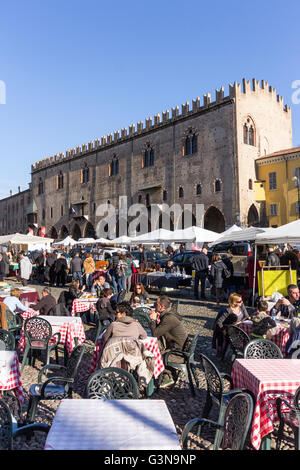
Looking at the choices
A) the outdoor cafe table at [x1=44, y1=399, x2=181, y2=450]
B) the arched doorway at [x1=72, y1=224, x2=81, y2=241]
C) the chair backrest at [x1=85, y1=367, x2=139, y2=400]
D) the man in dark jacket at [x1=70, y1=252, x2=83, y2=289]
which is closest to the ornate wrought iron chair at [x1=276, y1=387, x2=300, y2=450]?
the outdoor cafe table at [x1=44, y1=399, x2=181, y2=450]

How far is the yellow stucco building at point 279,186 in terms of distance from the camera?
26.7 metres

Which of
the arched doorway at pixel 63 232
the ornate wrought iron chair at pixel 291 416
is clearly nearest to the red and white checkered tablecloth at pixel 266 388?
the ornate wrought iron chair at pixel 291 416

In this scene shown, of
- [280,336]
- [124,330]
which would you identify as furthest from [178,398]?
[280,336]

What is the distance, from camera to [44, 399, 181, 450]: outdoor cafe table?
2.36 meters

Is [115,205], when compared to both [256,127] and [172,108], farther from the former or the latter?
[256,127]

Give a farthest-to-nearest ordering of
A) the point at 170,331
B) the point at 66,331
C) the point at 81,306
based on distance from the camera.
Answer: the point at 81,306
the point at 66,331
the point at 170,331

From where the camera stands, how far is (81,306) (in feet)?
27.3

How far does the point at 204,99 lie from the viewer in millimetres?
30391

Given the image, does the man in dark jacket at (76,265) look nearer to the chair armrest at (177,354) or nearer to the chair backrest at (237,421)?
the chair armrest at (177,354)

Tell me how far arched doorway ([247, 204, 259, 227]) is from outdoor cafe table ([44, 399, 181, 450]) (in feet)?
88.8

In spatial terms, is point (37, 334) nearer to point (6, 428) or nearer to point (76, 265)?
point (6, 428)

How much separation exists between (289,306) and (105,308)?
11.4 ft

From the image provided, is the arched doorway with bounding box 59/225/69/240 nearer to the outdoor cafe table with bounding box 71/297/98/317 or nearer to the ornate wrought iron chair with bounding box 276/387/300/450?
the outdoor cafe table with bounding box 71/297/98/317

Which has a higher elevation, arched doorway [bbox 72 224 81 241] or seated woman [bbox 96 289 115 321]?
arched doorway [bbox 72 224 81 241]
